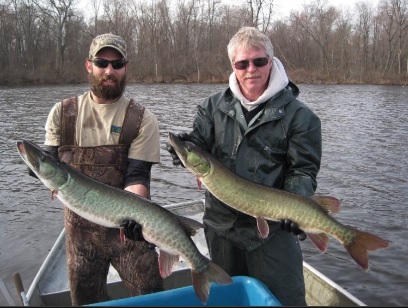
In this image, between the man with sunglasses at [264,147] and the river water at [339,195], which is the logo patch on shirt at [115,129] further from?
the river water at [339,195]

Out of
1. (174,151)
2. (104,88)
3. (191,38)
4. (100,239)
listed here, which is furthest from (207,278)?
(191,38)

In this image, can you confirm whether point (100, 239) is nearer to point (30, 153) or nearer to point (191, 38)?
point (30, 153)

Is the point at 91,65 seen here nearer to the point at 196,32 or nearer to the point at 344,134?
the point at 344,134

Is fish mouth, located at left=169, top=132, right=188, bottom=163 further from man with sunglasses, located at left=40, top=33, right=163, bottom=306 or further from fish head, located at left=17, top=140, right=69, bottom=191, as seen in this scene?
fish head, located at left=17, top=140, right=69, bottom=191

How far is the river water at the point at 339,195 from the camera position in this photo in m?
6.85

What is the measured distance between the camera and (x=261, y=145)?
3.29 m

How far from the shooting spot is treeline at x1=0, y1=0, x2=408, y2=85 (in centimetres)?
5034

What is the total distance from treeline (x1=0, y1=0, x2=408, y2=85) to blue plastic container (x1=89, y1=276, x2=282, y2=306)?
4381cm

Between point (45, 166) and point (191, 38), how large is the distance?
6068cm

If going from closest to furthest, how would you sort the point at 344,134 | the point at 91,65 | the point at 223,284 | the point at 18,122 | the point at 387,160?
the point at 223,284 < the point at 91,65 < the point at 387,160 < the point at 344,134 < the point at 18,122

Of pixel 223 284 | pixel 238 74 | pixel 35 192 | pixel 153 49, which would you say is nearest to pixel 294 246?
pixel 223 284

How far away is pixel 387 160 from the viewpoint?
43.2 feet

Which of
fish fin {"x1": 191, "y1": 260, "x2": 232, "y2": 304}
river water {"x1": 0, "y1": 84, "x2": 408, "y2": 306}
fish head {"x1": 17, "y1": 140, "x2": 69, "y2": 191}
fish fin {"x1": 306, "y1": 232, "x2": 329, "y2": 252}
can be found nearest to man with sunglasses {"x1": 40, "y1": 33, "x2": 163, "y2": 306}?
fish head {"x1": 17, "y1": 140, "x2": 69, "y2": 191}

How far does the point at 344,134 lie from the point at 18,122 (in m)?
13.6
